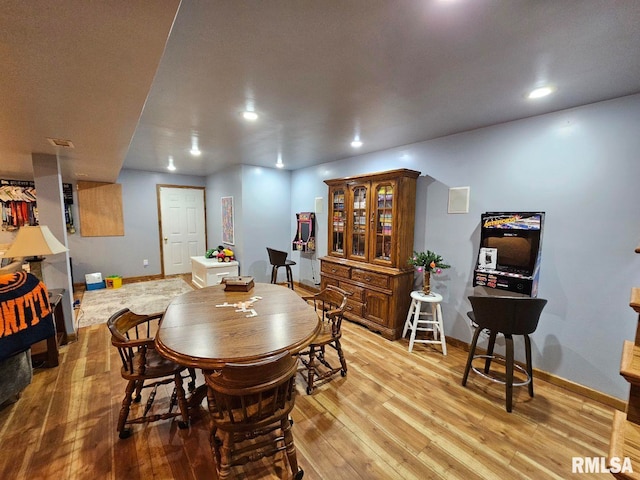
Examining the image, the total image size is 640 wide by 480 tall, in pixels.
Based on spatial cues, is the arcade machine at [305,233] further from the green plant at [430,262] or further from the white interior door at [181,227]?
the white interior door at [181,227]

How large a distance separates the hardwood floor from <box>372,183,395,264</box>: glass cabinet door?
1.40 m

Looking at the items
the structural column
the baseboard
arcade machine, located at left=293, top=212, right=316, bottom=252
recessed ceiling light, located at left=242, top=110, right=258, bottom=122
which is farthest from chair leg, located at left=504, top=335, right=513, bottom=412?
the structural column

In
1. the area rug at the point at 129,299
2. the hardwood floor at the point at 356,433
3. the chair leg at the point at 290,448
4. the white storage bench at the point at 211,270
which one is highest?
the white storage bench at the point at 211,270

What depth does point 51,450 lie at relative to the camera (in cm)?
171

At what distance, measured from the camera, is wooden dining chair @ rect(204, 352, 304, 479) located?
1271 millimetres

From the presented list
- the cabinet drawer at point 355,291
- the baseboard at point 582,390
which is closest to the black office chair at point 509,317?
the baseboard at point 582,390

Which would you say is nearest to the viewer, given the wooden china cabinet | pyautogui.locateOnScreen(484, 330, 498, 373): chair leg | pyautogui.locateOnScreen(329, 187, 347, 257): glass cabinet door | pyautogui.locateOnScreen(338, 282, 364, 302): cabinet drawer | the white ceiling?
the white ceiling

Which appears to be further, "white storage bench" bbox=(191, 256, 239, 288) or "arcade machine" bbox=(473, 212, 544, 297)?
"white storage bench" bbox=(191, 256, 239, 288)

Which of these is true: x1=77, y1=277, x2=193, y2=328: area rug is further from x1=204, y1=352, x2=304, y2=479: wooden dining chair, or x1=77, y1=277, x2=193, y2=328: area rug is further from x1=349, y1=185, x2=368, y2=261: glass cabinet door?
x1=204, y1=352, x2=304, y2=479: wooden dining chair

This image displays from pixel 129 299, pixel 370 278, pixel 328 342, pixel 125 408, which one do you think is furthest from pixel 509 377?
pixel 129 299

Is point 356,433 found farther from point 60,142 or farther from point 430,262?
point 60,142

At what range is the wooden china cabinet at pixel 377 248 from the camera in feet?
10.7

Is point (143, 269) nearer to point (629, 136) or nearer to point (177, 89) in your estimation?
point (177, 89)

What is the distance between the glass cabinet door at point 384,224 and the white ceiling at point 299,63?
0.85m
